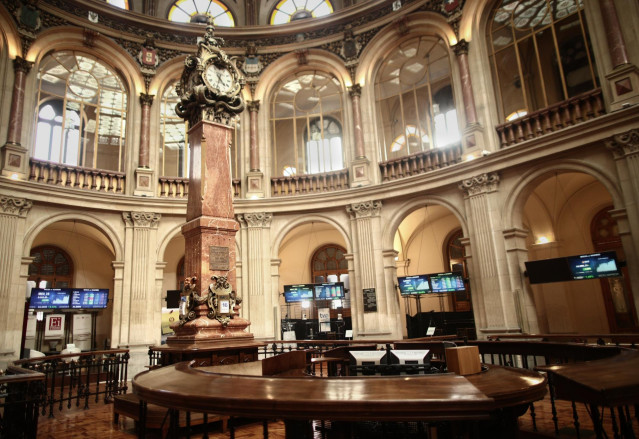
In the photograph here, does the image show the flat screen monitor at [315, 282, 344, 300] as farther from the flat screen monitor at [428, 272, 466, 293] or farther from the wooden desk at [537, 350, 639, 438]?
the wooden desk at [537, 350, 639, 438]

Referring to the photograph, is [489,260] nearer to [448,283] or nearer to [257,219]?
[448,283]

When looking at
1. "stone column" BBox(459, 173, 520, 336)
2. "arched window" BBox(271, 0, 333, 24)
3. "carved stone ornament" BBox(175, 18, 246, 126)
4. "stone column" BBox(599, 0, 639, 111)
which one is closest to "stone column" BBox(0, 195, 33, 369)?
"carved stone ornament" BBox(175, 18, 246, 126)

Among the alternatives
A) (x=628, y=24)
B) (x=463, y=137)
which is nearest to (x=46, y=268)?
(x=463, y=137)

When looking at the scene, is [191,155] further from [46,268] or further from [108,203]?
[46,268]

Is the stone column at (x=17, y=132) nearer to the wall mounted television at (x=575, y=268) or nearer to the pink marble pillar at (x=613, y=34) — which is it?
the wall mounted television at (x=575, y=268)

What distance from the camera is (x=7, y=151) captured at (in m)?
12.1

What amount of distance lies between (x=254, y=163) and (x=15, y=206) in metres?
6.91

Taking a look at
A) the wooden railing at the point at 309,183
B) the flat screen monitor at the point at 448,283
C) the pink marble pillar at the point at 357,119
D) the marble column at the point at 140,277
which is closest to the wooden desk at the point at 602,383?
the flat screen monitor at the point at 448,283

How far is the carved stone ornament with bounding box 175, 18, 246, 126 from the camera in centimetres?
812

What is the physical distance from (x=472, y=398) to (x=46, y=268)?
17.5 meters

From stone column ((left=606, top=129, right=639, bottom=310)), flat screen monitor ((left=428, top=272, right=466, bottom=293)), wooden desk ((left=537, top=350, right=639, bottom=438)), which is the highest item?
stone column ((left=606, top=129, right=639, bottom=310))

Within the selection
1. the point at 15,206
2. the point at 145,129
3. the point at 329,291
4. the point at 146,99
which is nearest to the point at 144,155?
the point at 145,129

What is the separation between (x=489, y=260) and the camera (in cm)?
1155

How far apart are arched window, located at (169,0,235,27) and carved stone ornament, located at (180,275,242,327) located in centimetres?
1255
